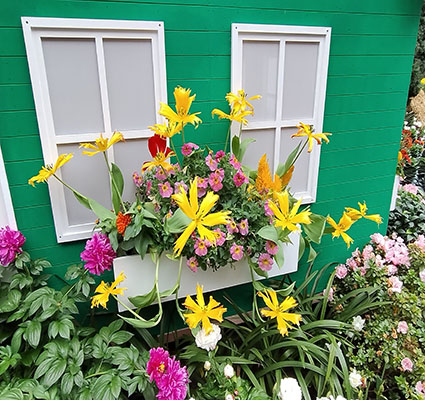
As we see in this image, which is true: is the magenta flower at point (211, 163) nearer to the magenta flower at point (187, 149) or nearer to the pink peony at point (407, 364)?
the magenta flower at point (187, 149)

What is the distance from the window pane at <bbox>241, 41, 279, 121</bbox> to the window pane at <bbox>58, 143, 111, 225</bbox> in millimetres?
684

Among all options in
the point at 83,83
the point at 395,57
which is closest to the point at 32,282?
the point at 83,83

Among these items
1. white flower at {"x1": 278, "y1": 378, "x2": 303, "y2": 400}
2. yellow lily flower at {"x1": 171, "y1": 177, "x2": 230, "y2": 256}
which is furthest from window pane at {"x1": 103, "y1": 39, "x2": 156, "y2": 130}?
white flower at {"x1": 278, "y1": 378, "x2": 303, "y2": 400}

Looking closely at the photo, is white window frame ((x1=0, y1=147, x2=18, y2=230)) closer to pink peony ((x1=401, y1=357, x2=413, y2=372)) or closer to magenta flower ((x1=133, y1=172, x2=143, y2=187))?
magenta flower ((x1=133, y1=172, x2=143, y2=187))

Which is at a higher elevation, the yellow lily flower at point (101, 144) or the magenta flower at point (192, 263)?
the yellow lily flower at point (101, 144)

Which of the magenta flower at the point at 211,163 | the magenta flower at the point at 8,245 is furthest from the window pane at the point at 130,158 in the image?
the magenta flower at the point at 8,245

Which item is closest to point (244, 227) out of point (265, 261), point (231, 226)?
point (231, 226)

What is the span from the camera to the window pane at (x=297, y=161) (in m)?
1.79

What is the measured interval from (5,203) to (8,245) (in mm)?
180

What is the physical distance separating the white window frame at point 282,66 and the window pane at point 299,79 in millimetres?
→ 23

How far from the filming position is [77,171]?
57.1 inches

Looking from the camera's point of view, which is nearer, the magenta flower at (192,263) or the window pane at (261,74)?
the magenta flower at (192,263)

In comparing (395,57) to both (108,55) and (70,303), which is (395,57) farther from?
(70,303)

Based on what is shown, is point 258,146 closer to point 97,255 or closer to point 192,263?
point 192,263
